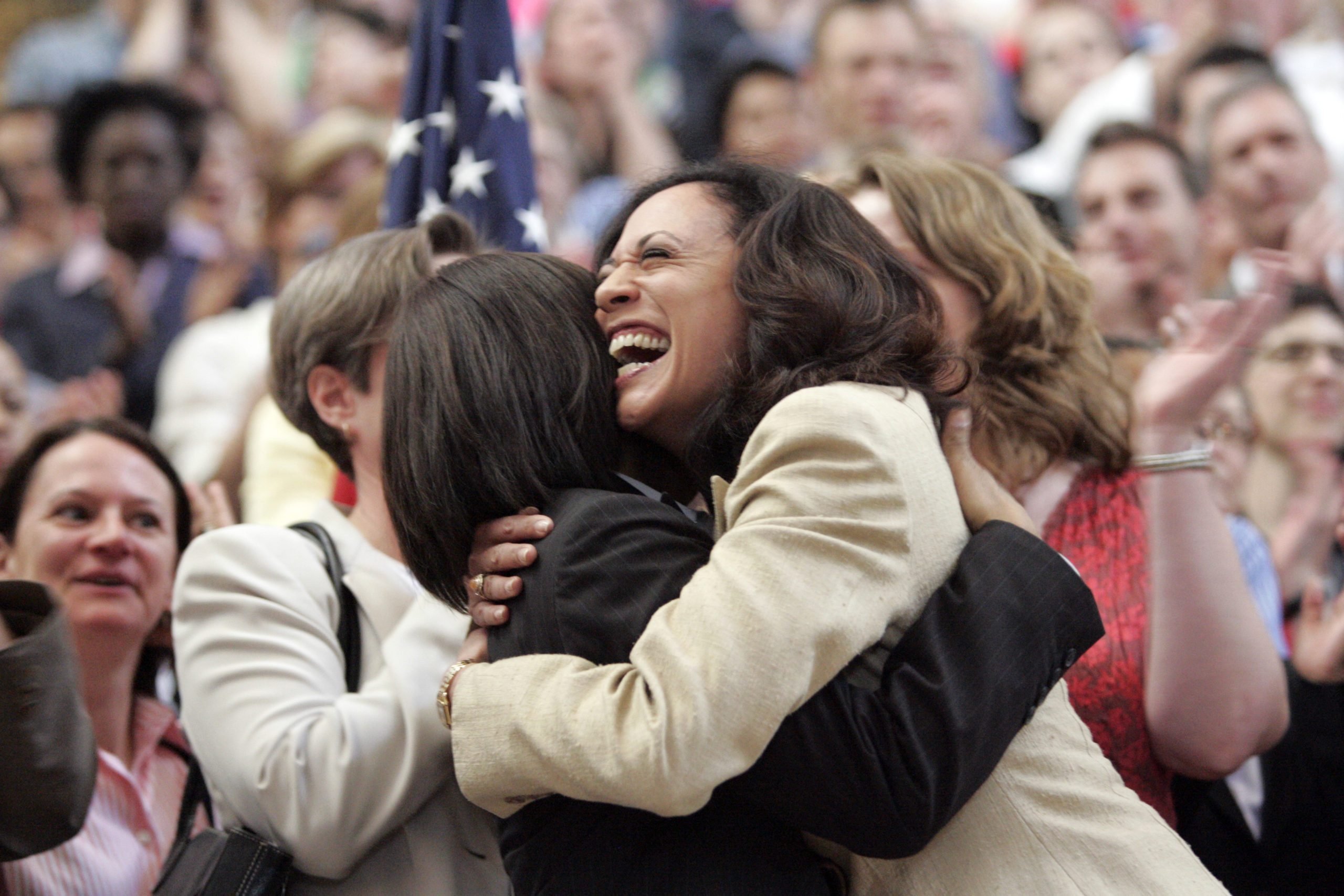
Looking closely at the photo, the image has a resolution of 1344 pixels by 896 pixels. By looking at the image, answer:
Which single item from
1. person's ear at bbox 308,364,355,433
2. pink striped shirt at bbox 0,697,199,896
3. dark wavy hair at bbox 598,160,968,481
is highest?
dark wavy hair at bbox 598,160,968,481

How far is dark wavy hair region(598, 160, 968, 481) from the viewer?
6.93ft

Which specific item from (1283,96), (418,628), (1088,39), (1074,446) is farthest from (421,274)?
(1088,39)

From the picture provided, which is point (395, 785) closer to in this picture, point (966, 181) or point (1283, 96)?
point (966, 181)

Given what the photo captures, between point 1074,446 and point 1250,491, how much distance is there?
173 centimetres

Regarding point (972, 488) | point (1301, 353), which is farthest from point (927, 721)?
point (1301, 353)

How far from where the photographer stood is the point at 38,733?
6.98 feet

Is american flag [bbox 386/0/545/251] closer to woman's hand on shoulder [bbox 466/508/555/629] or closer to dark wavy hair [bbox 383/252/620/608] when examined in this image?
dark wavy hair [bbox 383/252/620/608]

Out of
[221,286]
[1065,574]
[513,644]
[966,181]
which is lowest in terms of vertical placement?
[221,286]

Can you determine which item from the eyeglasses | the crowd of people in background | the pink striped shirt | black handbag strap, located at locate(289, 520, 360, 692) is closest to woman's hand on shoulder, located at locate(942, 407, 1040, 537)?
the crowd of people in background

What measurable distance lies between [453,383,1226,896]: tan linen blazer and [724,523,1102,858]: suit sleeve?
5 centimetres

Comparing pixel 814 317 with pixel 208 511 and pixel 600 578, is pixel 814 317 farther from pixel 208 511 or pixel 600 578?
pixel 208 511

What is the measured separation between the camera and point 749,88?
21.5 ft

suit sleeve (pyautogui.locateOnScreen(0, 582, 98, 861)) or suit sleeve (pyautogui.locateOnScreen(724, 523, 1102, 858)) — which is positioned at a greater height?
suit sleeve (pyautogui.locateOnScreen(724, 523, 1102, 858))

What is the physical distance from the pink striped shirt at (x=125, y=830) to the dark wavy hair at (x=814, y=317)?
1427mm
